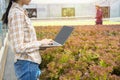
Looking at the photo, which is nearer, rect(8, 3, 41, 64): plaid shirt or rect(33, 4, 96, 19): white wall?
rect(8, 3, 41, 64): plaid shirt

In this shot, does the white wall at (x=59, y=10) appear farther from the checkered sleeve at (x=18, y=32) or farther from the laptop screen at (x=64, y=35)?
the checkered sleeve at (x=18, y=32)

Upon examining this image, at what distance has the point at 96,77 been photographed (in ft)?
9.73

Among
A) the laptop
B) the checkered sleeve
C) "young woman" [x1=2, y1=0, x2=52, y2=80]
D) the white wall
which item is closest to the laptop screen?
the laptop

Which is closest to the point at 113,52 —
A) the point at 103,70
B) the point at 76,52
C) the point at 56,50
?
the point at 76,52

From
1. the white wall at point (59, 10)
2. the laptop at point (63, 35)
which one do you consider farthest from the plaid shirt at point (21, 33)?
the white wall at point (59, 10)

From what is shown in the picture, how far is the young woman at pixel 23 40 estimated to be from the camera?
118 inches

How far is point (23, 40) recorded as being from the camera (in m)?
3.04

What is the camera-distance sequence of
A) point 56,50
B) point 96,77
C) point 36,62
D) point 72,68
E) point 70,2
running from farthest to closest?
point 70,2
point 56,50
point 72,68
point 36,62
point 96,77

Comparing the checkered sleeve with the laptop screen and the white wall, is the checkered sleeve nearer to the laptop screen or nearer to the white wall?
the laptop screen

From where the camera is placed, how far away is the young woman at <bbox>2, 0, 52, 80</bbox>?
301cm

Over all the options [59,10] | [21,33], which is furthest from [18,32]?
[59,10]

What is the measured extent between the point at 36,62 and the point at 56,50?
1378 mm

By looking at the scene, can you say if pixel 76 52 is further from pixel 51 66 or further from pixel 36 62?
pixel 36 62

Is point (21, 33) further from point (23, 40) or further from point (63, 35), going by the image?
point (63, 35)
